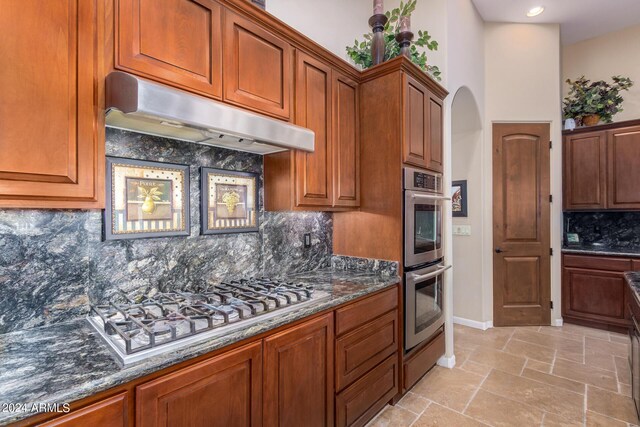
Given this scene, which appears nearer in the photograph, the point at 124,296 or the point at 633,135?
the point at 124,296

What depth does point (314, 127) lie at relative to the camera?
2141mm

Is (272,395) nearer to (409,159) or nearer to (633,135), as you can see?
(409,159)

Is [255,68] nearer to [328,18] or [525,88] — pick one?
[328,18]

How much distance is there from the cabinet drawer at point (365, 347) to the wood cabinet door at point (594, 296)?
294 cm

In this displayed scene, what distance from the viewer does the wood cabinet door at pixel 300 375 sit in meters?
1.43

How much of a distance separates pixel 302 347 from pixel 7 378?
1077 mm

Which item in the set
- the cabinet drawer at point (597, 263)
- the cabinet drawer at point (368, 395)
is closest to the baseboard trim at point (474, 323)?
the cabinet drawer at point (597, 263)

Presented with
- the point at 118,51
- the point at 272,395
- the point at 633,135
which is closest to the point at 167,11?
the point at 118,51

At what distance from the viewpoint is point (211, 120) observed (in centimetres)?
141

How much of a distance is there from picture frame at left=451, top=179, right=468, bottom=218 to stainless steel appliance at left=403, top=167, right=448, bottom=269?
1262 millimetres

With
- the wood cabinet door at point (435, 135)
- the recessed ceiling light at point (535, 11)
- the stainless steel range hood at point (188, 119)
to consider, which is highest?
the recessed ceiling light at point (535, 11)

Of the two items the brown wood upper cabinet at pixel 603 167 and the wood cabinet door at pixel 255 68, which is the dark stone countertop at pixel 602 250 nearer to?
the brown wood upper cabinet at pixel 603 167

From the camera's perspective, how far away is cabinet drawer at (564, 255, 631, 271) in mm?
3481

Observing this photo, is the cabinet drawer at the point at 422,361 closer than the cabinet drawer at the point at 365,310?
No
